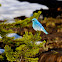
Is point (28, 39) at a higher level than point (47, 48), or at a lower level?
higher

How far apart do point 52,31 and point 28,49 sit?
437 cm

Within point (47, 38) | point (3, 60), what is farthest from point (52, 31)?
point (3, 60)

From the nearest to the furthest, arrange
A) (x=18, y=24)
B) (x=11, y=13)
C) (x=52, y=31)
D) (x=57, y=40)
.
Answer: (x=18, y=24) < (x=57, y=40) < (x=52, y=31) < (x=11, y=13)

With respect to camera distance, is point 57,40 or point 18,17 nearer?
point 57,40

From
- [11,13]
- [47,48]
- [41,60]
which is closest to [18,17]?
[11,13]

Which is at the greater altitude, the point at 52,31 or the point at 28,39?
the point at 28,39

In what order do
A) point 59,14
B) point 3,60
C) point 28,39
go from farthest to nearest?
1. point 59,14
2. point 3,60
3. point 28,39

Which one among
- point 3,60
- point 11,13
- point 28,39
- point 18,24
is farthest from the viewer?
point 11,13

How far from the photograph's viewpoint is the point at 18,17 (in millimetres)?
10008

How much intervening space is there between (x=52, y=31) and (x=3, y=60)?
378 cm

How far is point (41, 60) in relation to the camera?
5426 mm

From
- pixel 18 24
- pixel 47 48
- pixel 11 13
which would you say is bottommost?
pixel 47 48

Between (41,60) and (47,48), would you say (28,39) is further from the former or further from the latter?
(47,48)

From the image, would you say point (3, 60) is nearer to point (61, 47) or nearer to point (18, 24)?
point (18, 24)
